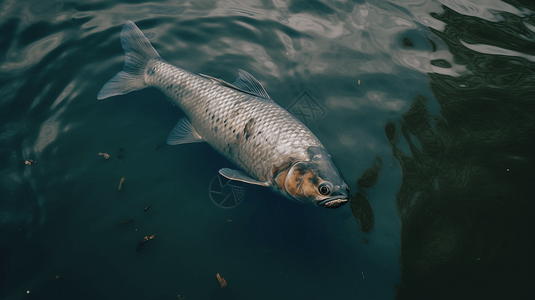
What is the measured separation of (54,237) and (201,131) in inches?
74.2

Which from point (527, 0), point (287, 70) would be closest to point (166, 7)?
point (287, 70)

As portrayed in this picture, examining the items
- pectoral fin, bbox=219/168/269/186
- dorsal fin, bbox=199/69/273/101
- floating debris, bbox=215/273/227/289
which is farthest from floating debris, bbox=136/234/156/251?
dorsal fin, bbox=199/69/273/101

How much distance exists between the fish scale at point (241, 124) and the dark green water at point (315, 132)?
1.47ft

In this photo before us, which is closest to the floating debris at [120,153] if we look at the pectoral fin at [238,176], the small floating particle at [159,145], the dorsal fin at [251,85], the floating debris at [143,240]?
the small floating particle at [159,145]

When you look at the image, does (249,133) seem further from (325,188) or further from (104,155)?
(104,155)

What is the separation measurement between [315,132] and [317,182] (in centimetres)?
106

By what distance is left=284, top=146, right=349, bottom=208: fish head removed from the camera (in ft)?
8.69

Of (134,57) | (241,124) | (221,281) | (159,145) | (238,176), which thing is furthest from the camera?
(134,57)

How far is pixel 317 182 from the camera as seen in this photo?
2707 millimetres

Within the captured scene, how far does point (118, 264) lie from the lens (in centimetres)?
291

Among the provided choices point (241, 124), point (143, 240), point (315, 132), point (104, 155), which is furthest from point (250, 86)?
point (143, 240)

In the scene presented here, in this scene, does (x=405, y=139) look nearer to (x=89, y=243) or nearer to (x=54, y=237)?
(x=89, y=243)

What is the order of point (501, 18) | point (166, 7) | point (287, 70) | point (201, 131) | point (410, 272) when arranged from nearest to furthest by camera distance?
point (410, 272), point (201, 131), point (287, 70), point (501, 18), point (166, 7)

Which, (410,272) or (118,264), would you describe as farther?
(118,264)
